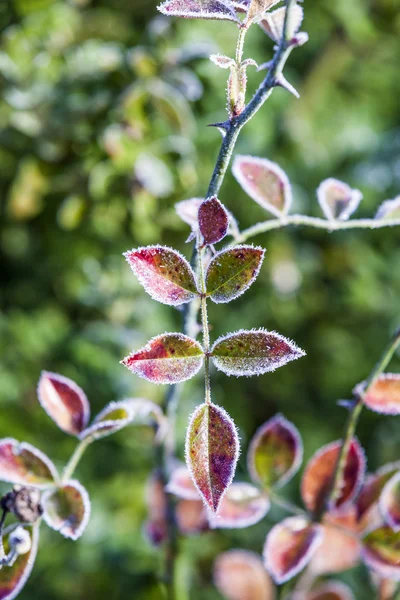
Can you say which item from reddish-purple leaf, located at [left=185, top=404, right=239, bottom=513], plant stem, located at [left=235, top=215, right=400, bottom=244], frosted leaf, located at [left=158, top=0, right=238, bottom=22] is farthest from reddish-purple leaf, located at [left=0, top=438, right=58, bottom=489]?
frosted leaf, located at [left=158, top=0, right=238, bottom=22]

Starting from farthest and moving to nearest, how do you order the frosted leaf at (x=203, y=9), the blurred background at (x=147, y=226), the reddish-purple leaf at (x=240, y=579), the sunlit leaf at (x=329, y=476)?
the blurred background at (x=147, y=226), the reddish-purple leaf at (x=240, y=579), the sunlit leaf at (x=329, y=476), the frosted leaf at (x=203, y=9)

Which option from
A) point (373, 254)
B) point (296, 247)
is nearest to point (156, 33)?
point (296, 247)

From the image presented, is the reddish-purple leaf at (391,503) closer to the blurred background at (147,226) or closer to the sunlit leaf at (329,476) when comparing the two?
the sunlit leaf at (329,476)

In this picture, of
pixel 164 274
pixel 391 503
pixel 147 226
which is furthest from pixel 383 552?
pixel 147 226

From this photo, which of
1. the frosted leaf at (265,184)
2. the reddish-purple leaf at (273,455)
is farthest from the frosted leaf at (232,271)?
the reddish-purple leaf at (273,455)

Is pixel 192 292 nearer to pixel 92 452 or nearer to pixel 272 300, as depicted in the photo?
pixel 92 452

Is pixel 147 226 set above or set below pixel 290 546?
above

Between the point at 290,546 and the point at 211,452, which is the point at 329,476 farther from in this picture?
the point at 211,452
